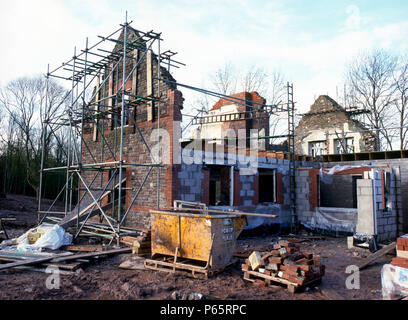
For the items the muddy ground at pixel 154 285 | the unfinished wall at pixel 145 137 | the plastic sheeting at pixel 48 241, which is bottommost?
the muddy ground at pixel 154 285

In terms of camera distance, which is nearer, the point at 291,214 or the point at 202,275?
the point at 202,275

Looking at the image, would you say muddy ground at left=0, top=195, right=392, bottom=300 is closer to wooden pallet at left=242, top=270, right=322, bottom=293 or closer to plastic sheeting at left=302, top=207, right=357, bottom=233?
wooden pallet at left=242, top=270, right=322, bottom=293

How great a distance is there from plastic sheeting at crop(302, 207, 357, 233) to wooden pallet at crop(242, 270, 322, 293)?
22.4ft

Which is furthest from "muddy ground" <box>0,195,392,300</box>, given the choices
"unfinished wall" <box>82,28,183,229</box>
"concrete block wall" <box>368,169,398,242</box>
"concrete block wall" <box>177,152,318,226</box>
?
"concrete block wall" <box>177,152,318,226</box>

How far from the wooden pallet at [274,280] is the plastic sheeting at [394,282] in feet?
4.05

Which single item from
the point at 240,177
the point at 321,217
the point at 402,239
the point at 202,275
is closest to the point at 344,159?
the point at 321,217

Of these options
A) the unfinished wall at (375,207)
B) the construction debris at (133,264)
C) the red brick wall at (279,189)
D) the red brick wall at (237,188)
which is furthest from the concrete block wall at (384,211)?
the construction debris at (133,264)

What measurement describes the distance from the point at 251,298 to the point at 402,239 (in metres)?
3.18

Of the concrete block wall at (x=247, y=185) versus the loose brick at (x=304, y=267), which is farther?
the concrete block wall at (x=247, y=185)

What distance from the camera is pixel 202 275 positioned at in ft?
21.0

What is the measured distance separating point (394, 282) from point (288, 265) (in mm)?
1673

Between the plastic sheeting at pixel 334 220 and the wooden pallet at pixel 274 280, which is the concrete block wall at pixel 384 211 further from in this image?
the wooden pallet at pixel 274 280

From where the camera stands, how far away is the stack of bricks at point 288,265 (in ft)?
18.7
